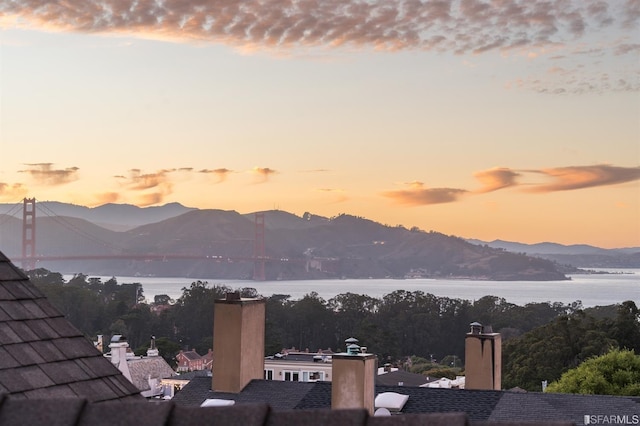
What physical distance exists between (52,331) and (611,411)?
13834 mm

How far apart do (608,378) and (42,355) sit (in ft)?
103

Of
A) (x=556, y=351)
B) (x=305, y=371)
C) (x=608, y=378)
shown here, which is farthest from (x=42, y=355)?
(x=556, y=351)

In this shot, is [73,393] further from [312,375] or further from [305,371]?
[305,371]

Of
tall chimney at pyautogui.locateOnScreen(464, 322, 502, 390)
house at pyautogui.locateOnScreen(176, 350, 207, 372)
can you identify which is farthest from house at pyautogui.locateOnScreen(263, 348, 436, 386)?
house at pyautogui.locateOnScreen(176, 350, 207, 372)

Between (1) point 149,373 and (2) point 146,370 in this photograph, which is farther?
(2) point 146,370

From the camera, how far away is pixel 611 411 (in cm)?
1695

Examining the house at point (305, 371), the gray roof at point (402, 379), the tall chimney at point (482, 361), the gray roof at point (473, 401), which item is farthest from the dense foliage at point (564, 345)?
the gray roof at point (473, 401)

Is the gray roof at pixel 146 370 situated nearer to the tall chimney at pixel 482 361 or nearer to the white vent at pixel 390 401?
the tall chimney at pixel 482 361

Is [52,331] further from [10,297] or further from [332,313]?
[332,313]

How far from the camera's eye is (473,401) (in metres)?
17.4

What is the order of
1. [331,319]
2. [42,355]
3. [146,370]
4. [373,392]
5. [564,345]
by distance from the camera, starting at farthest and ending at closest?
[331,319] → [146,370] → [564,345] → [373,392] → [42,355]

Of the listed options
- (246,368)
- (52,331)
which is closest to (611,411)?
(246,368)

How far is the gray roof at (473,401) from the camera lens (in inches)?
659

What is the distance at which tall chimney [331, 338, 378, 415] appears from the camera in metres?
15.0
